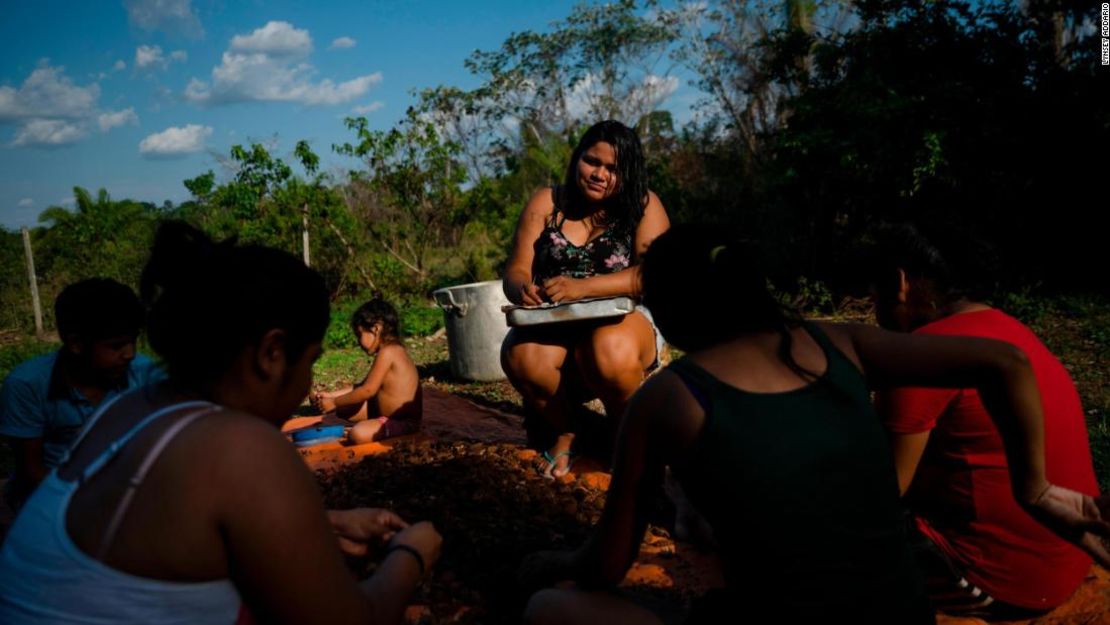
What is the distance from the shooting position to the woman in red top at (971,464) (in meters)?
2.14

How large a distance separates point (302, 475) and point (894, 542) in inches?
47.5

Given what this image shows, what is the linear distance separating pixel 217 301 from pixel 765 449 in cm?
106

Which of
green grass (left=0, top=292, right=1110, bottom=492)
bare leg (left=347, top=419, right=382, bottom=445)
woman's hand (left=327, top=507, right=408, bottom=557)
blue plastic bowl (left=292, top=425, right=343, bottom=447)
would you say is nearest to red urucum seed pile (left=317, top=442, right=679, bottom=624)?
bare leg (left=347, top=419, right=382, bottom=445)

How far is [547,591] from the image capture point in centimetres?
194

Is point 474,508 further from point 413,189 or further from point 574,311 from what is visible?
point 413,189

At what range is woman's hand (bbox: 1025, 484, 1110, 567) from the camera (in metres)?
1.88

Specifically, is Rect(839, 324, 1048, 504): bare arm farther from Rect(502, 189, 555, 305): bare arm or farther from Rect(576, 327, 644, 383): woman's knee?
Rect(502, 189, 555, 305): bare arm

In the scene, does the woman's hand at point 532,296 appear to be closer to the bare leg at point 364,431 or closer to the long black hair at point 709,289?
the bare leg at point 364,431

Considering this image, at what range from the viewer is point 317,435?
5262mm

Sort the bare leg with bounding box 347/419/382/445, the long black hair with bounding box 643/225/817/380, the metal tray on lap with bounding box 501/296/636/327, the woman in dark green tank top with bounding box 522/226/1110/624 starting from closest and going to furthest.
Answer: the woman in dark green tank top with bounding box 522/226/1110/624 → the long black hair with bounding box 643/225/817/380 → the metal tray on lap with bounding box 501/296/636/327 → the bare leg with bounding box 347/419/382/445

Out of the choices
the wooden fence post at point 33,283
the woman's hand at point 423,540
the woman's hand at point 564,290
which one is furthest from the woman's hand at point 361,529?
the wooden fence post at point 33,283

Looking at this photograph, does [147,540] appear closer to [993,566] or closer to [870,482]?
[870,482]

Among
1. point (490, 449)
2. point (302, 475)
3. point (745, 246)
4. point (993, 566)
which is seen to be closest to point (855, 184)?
point (490, 449)

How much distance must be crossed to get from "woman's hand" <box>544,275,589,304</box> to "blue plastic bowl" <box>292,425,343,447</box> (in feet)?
7.93
